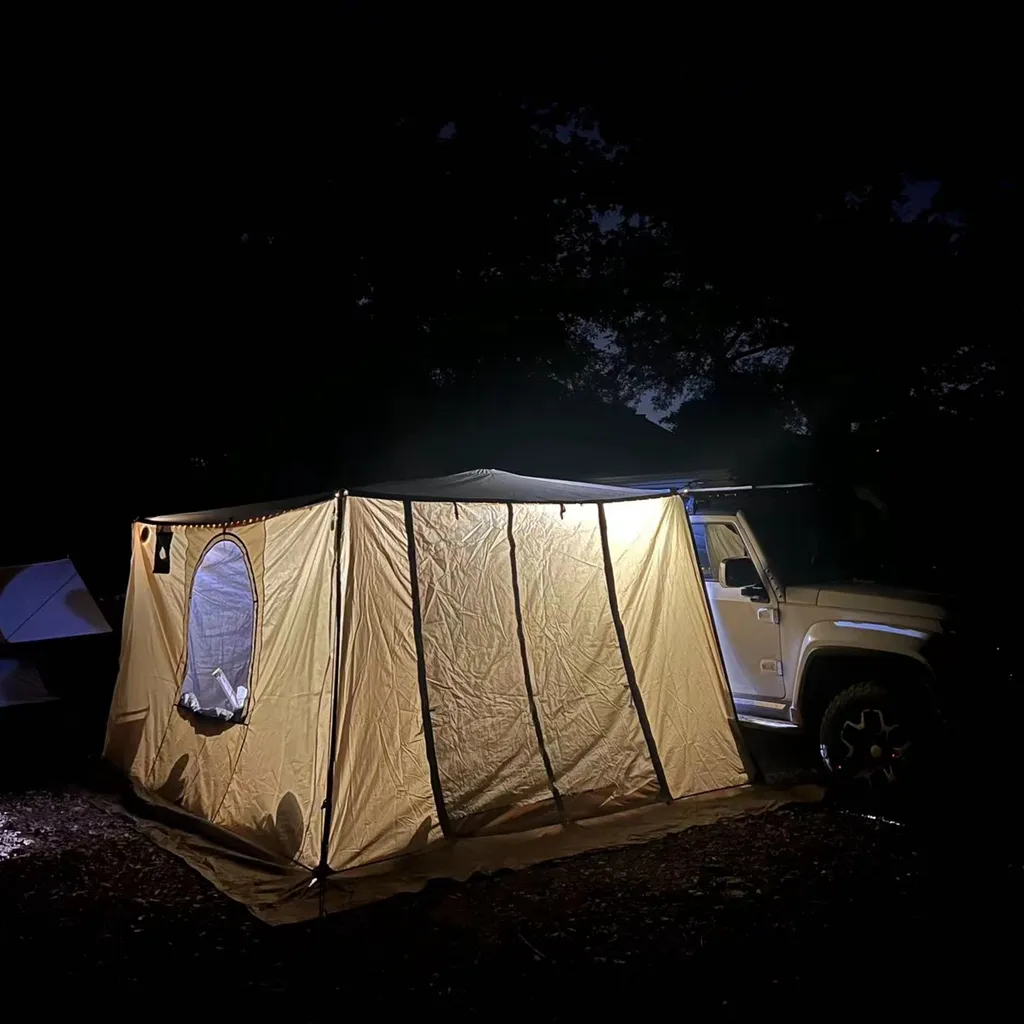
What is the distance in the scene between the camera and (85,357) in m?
16.5

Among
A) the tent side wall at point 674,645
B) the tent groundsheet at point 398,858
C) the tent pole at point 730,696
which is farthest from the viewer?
the tent pole at point 730,696

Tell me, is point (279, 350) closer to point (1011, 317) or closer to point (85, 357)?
point (85, 357)

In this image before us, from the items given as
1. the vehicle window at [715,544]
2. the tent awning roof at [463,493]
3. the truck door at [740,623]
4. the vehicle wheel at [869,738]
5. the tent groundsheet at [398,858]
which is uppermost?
the tent awning roof at [463,493]

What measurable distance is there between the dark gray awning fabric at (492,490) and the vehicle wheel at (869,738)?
6.50ft

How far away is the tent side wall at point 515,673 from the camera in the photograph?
5.29 metres

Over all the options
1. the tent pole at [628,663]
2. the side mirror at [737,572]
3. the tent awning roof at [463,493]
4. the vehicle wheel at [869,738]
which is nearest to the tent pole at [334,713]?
the tent awning roof at [463,493]

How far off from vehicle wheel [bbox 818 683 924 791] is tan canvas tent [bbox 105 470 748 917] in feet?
2.23

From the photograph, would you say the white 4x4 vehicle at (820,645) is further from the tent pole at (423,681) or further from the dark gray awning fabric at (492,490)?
the tent pole at (423,681)

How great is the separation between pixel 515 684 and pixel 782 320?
16.3 m

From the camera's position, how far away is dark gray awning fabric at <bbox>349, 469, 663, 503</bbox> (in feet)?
18.7

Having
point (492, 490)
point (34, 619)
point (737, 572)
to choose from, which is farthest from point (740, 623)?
point (34, 619)

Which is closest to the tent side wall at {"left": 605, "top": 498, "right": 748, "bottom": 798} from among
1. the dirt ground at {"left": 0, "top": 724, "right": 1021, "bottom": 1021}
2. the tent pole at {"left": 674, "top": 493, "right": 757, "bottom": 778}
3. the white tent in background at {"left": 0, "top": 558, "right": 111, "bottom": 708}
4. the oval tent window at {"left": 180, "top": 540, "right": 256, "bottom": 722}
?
the tent pole at {"left": 674, "top": 493, "right": 757, "bottom": 778}

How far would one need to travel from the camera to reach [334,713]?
507cm

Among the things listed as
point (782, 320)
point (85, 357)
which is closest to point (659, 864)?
point (85, 357)
